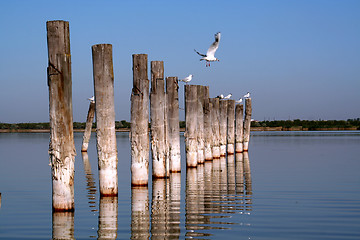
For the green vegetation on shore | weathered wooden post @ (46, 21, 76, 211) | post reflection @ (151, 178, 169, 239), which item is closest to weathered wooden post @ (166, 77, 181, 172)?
post reflection @ (151, 178, 169, 239)

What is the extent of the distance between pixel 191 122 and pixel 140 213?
847 centimetres

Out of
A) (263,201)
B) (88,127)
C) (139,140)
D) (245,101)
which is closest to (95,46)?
(139,140)

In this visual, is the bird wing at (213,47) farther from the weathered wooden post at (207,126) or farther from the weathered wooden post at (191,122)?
the weathered wooden post at (207,126)

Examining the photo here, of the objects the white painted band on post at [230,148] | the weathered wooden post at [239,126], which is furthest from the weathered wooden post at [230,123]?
the weathered wooden post at [239,126]

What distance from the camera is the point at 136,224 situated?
28.1ft

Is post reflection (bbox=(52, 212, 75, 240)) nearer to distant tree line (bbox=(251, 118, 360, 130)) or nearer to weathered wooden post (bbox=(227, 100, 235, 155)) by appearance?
weathered wooden post (bbox=(227, 100, 235, 155))

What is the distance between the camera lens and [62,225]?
27.8 feet

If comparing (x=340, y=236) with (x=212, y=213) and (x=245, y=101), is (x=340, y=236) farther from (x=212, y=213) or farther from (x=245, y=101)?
(x=245, y=101)

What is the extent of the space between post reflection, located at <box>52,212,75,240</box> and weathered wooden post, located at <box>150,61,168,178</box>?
502 cm

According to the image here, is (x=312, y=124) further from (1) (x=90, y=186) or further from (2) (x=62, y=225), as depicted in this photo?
(2) (x=62, y=225)

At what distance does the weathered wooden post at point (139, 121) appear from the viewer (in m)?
12.2

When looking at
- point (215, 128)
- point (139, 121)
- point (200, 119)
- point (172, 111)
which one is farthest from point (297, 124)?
point (139, 121)

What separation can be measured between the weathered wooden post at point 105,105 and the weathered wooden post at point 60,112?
1267 mm

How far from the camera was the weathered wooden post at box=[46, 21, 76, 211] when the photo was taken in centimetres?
882
